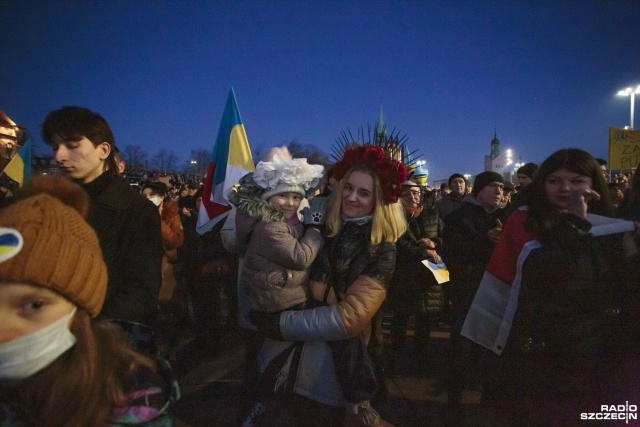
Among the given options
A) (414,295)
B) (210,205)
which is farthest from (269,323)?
(210,205)

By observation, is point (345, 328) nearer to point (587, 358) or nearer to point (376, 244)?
point (376, 244)

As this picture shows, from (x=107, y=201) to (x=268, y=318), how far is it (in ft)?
3.54

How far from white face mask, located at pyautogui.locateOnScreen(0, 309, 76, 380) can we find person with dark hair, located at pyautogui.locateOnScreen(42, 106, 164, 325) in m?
0.78

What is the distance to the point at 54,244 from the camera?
3.76 ft

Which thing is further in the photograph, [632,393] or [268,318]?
[268,318]

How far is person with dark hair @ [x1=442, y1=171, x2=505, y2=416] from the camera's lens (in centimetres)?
355

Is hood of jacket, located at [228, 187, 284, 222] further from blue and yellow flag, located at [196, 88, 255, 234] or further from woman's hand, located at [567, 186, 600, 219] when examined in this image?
blue and yellow flag, located at [196, 88, 255, 234]

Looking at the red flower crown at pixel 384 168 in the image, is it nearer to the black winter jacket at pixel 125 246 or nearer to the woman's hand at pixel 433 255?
the black winter jacket at pixel 125 246

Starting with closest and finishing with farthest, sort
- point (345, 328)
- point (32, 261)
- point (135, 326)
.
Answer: point (32, 261), point (135, 326), point (345, 328)

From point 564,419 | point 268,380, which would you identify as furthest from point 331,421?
point 564,419

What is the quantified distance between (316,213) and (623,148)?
22.3ft

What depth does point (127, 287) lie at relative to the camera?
79.6 inches

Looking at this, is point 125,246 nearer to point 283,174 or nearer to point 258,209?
point 258,209

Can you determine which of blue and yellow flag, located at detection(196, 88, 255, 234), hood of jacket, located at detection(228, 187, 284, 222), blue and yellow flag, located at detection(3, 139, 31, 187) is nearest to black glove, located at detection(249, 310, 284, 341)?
hood of jacket, located at detection(228, 187, 284, 222)
